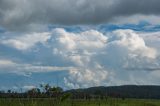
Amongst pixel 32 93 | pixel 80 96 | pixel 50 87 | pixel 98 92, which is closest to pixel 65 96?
pixel 50 87

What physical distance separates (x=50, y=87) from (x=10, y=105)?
21.2 meters

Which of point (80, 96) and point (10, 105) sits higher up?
point (80, 96)

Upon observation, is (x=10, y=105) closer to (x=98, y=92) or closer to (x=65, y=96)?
(x=65, y=96)

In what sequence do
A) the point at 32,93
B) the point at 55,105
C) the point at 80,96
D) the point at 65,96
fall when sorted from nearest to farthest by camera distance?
the point at 65,96
the point at 55,105
the point at 32,93
the point at 80,96

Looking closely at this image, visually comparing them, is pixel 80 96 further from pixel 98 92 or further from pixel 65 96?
pixel 65 96

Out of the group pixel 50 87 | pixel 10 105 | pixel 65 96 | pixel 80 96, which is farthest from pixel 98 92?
pixel 65 96

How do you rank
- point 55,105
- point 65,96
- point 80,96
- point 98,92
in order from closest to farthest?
1. point 65,96
2. point 55,105
3. point 80,96
4. point 98,92

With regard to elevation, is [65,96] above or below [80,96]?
below

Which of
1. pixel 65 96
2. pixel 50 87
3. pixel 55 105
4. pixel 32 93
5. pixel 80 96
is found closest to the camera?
pixel 65 96

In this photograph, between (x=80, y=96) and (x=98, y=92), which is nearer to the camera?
(x=80, y=96)

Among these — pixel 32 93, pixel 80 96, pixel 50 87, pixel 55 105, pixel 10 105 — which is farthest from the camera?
pixel 80 96

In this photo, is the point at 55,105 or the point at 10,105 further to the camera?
the point at 10,105

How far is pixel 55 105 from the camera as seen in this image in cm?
3500

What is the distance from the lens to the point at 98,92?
199 metres
